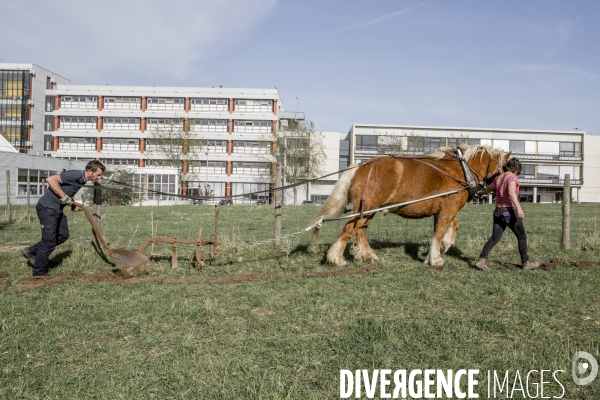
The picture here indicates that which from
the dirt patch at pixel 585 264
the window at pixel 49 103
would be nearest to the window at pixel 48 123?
the window at pixel 49 103

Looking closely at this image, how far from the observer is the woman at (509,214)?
7.38 metres

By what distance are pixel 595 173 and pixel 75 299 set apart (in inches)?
3287

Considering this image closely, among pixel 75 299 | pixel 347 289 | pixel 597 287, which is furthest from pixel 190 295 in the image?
pixel 597 287

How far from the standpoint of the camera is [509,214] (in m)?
7.53

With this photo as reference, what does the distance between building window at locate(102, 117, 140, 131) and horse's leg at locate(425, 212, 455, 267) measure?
66072 millimetres

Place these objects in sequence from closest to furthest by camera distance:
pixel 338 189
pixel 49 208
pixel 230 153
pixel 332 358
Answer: pixel 332 358
pixel 49 208
pixel 338 189
pixel 230 153

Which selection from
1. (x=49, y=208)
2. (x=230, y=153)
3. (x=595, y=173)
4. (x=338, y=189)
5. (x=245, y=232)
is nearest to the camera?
(x=49, y=208)

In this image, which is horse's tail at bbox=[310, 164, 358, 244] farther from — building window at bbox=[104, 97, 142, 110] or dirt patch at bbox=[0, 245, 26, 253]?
building window at bbox=[104, 97, 142, 110]

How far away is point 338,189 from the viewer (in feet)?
25.7

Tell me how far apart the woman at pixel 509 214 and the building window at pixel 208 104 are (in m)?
63.0

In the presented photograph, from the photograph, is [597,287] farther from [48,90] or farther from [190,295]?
[48,90]

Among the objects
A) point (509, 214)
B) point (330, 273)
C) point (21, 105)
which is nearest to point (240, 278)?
point (330, 273)

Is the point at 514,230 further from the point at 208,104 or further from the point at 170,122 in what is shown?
the point at 208,104

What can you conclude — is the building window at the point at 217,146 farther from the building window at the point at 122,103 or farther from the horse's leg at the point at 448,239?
the horse's leg at the point at 448,239
